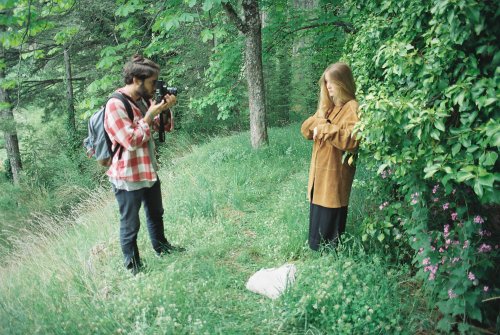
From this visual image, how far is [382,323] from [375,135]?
140cm

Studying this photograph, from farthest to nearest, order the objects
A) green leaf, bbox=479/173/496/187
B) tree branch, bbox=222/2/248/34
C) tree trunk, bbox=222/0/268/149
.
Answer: tree trunk, bbox=222/0/268/149 < tree branch, bbox=222/2/248/34 < green leaf, bbox=479/173/496/187

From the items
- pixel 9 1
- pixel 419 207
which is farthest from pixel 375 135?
pixel 9 1

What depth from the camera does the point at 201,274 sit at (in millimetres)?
3605

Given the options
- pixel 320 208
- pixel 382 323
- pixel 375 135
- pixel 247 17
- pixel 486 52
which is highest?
pixel 247 17

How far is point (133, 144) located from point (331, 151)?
184cm

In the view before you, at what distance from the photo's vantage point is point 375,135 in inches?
107

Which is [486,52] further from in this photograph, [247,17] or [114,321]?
[247,17]

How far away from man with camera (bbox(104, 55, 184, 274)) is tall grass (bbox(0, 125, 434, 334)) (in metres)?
0.52

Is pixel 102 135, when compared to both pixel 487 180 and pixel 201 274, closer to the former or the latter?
pixel 201 274

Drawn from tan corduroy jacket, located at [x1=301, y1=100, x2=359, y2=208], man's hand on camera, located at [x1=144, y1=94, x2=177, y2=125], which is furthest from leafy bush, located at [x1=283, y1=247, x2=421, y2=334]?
man's hand on camera, located at [x1=144, y1=94, x2=177, y2=125]

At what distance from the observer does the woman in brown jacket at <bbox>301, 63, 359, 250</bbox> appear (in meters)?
3.37

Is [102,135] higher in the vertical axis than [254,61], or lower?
lower

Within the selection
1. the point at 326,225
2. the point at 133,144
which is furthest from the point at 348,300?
the point at 133,144

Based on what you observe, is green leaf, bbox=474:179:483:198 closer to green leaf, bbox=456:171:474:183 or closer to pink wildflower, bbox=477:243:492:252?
green leaf, bbox=456:171:474:183
